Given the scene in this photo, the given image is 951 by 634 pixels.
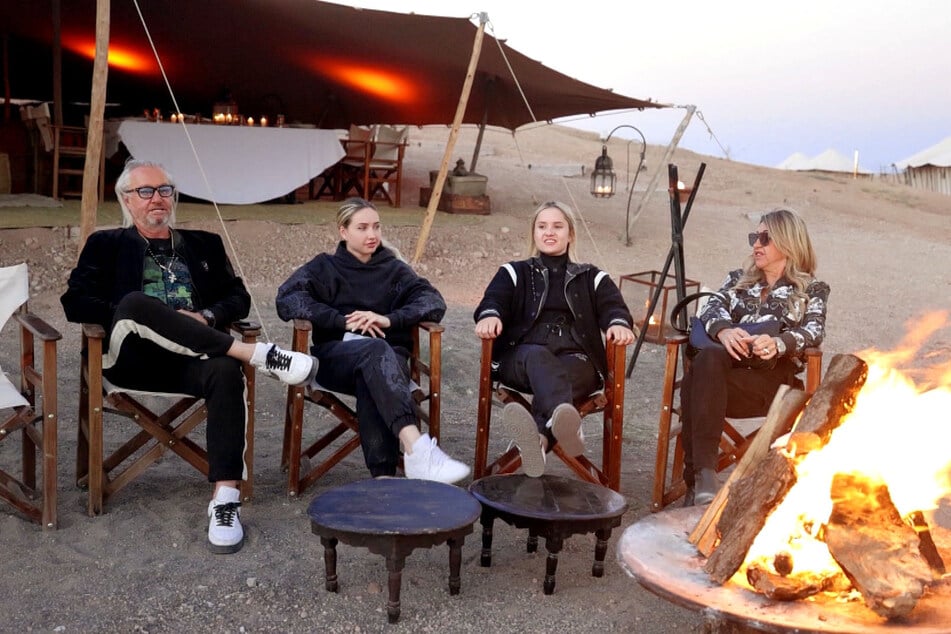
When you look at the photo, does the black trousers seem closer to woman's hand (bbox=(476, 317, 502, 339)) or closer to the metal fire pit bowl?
woman's hand (bbox=(476, 317, 502, 339))

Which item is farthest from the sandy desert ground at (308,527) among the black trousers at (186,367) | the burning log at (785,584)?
the burning log at (785,584)

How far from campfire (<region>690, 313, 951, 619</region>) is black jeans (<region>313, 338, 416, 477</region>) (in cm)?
101

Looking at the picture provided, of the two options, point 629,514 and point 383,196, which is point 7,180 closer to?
point 383,196

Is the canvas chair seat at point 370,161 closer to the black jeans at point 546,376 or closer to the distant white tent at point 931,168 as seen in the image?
the black jeans at point 546,376

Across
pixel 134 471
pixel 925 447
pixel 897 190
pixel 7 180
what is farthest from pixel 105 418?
pixel 897 190

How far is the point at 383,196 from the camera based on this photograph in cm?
988

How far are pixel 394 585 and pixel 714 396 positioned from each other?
117cm

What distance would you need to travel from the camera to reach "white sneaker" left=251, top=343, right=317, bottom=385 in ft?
9.14

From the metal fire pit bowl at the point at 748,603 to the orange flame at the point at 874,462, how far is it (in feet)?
0.31

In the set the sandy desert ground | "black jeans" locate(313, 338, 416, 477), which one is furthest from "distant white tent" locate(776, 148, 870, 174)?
"black jeans" locate(313, 338, 416, 477)

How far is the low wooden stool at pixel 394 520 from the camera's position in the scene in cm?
214

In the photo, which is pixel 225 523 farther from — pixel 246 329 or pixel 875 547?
pixel 875 547

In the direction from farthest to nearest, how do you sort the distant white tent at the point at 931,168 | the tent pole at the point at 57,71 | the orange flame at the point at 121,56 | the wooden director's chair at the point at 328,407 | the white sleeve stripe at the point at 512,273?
the distant white tent at the point at 931,168 → the orange flame at the point at 121,56 → the tent pole at the point at 57,71 → the white sleeve stripe at the point at 512,273 → the wooden director's chair at the point at 328,407

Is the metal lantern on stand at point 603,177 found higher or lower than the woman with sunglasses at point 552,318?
higher
